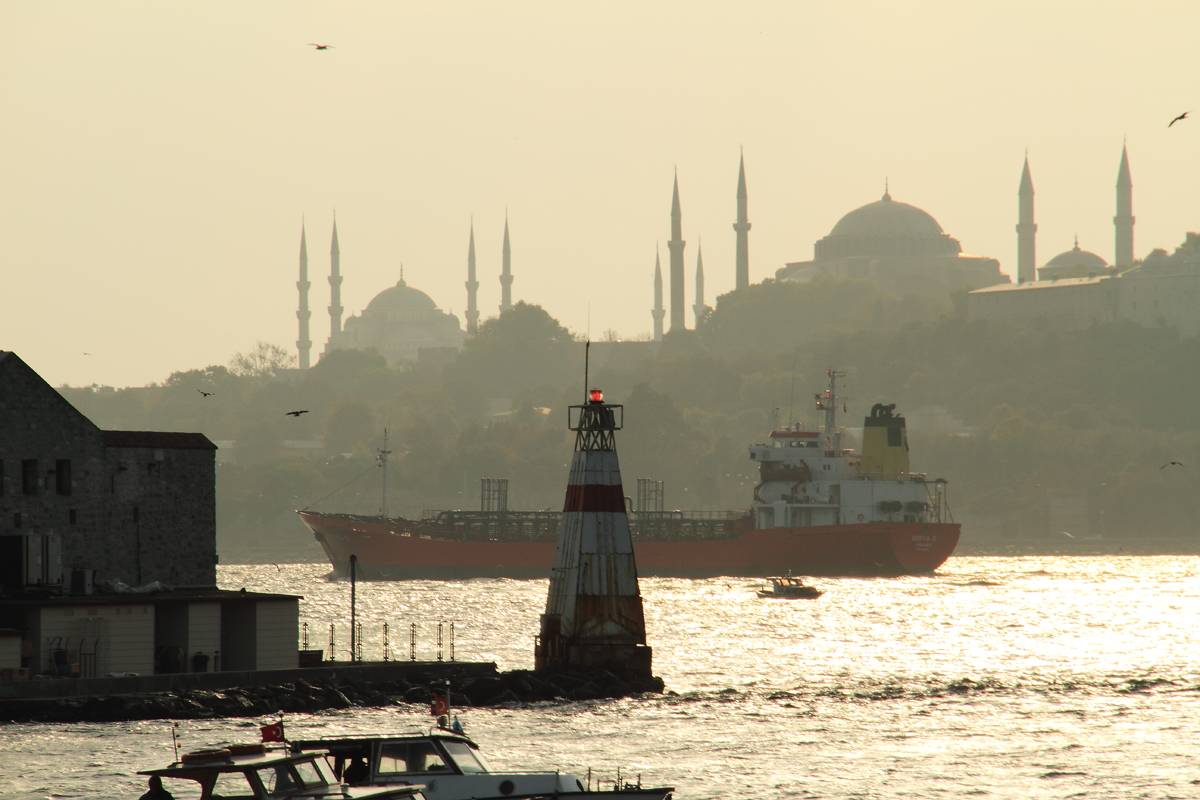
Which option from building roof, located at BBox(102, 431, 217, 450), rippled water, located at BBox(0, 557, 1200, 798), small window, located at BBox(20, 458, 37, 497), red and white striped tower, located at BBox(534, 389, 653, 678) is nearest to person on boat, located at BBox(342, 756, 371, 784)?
rippled water, located at BBox(0, 557, 1200, 798)

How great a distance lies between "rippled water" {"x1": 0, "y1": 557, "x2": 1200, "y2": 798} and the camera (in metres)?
28.2

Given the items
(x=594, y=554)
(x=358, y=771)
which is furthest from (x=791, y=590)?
(x=358, y=771)

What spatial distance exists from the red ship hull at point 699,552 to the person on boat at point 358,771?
61.1 m

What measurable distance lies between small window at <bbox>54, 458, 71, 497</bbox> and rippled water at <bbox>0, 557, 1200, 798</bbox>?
6293 millimetres

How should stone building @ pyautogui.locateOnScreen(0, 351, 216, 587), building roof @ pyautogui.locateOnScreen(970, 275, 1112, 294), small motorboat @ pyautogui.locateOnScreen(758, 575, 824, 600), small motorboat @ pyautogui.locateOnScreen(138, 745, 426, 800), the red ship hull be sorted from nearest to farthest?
small motorboat @ pyautogui.locateOnScreen(138, 745, 426, 800) → stone building @ pyautogui.locateOnScreen(0, 351, 216, 587) → small motorboat @ pyautogui.locateOnScreen(758, 575, 824, 600) → the red ship hull → building roof @ pyautogui.locateOnScreen(970, 275, 1112, 294)

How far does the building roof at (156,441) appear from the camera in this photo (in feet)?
114

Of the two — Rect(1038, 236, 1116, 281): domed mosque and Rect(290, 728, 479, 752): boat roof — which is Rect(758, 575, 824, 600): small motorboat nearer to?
Rect(290, 728, 479, 752): boat roof

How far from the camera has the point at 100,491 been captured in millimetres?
34469

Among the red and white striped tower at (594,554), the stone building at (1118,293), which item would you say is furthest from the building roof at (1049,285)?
the red and white striped tower at (594,554)

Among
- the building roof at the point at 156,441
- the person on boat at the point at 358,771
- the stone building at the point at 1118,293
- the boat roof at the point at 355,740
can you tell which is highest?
the stone building at the point at 1118,293

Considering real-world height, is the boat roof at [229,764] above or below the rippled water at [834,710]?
above

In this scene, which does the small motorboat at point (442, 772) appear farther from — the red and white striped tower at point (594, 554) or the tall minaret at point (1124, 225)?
the tall minaret at point (1124, 225)

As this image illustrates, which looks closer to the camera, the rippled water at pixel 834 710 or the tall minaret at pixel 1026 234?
the rippled water at pixel 834 710

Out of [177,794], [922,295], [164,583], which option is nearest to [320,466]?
[922,295]
